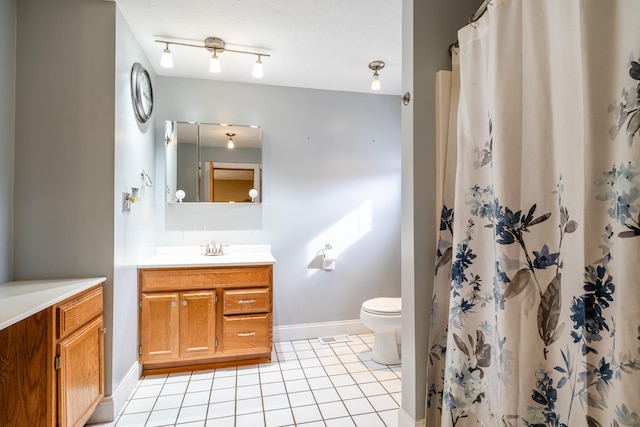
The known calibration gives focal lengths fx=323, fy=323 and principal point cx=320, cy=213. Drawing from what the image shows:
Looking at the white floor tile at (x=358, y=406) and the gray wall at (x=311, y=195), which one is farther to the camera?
the gray wall at (x=311, y=195)

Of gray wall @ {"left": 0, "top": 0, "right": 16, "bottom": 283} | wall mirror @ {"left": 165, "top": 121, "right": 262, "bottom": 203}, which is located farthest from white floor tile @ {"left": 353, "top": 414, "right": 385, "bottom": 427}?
gray wall @ {"left": 0, "top": 0, "right": 16, "bottom": 283}

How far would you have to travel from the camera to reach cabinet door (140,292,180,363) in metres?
2.32

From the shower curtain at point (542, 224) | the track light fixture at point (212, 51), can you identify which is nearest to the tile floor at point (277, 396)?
the shower curtain at point (542, 224)

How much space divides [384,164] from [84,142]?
2.51 metres

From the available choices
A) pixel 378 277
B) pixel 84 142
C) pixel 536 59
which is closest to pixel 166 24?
pixel 84 142

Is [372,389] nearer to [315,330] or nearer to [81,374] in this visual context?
[315,330]

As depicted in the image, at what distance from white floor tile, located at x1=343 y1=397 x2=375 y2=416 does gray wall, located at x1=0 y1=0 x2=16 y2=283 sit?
203cm

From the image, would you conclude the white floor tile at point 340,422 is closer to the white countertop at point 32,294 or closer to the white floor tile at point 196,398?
the white floor tile at point 196,398

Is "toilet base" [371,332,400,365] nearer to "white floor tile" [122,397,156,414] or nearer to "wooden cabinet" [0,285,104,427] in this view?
"white floor tile" [122,397,156,414]

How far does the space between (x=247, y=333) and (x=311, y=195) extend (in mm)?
1365

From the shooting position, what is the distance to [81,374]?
1601 millimetres

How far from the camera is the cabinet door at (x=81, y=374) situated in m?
1.46

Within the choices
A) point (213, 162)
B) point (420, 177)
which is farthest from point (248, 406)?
point (213, 162)

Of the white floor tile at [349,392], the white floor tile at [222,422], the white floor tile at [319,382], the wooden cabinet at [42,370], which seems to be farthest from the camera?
the white floor tile at [319,382]
